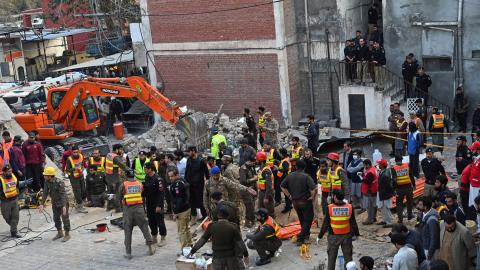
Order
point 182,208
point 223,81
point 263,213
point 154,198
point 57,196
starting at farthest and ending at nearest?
point 223,81 → point 57,196 → point 154,198 → point 182,208 → point 263,213

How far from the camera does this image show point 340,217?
41.1ft

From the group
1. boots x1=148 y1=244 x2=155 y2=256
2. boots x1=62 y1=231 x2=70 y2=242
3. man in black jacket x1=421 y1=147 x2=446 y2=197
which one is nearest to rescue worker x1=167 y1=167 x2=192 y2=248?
boots x1=148 y1=244 x2=155 y2=256

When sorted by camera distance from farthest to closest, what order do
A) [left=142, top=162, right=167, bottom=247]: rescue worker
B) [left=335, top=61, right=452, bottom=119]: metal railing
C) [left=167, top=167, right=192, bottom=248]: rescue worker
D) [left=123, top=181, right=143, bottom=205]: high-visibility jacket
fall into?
[left=335, top=61, right=452, bottom=119]: metal railing < [left=142, top=162, right=167, bottom=247]: rescue worker < [left=123, top=181, right=143, bottom=205]: high-visibility jacket < [left=167, top=167, right=192, bottom=248]: rescue worker

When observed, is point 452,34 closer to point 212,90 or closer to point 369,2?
point 369,2

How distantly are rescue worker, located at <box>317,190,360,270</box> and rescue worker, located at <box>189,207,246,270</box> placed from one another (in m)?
1.52

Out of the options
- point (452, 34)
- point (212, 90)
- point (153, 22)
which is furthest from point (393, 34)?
point (153, 22)

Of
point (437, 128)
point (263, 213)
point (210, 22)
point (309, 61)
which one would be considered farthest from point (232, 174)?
point (210, 22)

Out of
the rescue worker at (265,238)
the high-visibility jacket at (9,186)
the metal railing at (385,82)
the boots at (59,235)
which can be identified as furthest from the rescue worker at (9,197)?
the metal railing at (385,82)

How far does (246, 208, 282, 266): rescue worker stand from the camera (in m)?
13.8

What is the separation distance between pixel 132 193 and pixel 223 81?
46.1 feet

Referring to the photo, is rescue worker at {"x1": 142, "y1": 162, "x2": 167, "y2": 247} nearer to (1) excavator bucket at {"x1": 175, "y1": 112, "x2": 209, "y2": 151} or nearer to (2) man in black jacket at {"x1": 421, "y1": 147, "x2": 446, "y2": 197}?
(2) man in black jacket at {"x1": 421, "y1": 147, "x2": 446, "y2": 197}

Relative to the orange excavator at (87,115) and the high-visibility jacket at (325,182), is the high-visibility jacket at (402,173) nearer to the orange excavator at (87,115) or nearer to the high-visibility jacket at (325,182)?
the high-visibility jacket at (325,182)

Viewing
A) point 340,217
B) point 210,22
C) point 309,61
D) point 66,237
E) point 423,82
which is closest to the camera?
point 340,217

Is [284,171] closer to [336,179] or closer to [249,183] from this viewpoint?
[249,183]
